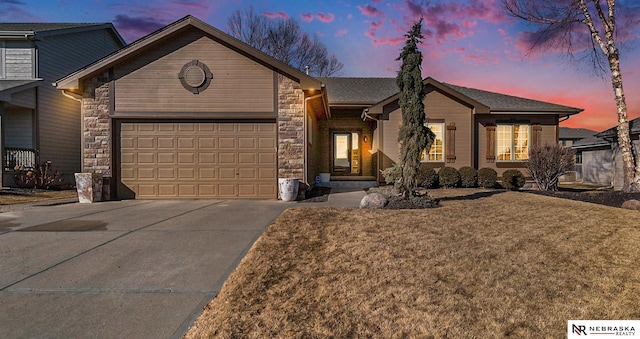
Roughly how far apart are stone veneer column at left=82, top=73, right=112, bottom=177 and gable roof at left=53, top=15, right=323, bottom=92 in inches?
12.1

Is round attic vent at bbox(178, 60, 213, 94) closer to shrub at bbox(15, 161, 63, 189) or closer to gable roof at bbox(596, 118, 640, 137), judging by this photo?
shrub at bbox(15, 161, 63, 189)

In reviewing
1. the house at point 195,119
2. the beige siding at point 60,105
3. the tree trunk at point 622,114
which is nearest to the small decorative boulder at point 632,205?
the tree trunk at point 622,114

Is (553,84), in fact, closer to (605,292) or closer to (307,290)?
(605,292)

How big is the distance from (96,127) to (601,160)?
2622cm

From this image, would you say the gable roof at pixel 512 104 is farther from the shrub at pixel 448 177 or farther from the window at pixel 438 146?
the shrub at pixel 448 177

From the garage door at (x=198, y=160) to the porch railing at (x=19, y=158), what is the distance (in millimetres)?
6788

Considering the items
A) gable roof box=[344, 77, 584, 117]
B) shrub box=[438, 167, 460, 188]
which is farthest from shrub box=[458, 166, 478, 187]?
gable roof box=[344, 77, 584, 117]

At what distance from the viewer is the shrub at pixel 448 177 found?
13.1 metres

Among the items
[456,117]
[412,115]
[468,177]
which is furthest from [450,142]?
[412,115]

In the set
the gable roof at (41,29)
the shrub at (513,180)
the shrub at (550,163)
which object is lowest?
the shrub at (513,180)

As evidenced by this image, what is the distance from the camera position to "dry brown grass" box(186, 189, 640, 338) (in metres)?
2.82

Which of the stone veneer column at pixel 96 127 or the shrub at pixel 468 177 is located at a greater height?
the stone veneer column at pixel 96 127

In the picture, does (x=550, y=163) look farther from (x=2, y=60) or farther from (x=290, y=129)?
(x=2, y=60)

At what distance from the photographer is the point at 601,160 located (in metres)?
20.6
